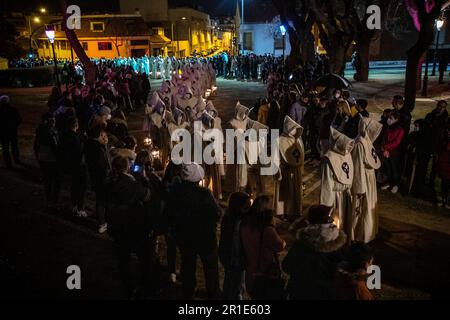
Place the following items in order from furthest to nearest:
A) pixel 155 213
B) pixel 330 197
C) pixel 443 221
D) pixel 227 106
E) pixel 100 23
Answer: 1. pixel 100 23
2. pixel 227 106
3. pixel 443 221
4. pixel 330 197
5. pixel 155 213

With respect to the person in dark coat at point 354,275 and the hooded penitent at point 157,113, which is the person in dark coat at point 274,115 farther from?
the person in dark coat at point 354,275

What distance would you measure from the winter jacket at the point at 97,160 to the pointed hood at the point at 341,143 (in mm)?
3533

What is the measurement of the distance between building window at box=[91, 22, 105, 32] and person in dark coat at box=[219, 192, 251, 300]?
57.9m

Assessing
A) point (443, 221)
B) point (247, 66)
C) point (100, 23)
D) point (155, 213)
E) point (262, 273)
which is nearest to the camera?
point (262, 273)

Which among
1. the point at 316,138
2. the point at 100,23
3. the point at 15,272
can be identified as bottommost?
the point at 15,272

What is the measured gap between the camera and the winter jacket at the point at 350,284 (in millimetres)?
3801

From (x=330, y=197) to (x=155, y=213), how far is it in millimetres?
2622

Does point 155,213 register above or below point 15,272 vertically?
above

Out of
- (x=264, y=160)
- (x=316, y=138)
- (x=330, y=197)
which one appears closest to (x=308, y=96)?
(x=316, y=138)

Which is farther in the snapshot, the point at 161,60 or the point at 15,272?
the point at 161,60

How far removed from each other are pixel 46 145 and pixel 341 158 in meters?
5.36

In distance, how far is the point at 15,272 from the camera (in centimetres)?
640

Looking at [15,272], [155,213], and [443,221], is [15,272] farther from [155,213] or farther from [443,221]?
[443,221]

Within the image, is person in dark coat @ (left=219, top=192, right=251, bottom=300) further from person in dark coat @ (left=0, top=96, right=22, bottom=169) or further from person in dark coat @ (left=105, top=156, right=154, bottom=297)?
person in dark coat @ (left=0, top=96, right=22, bottom=169)
